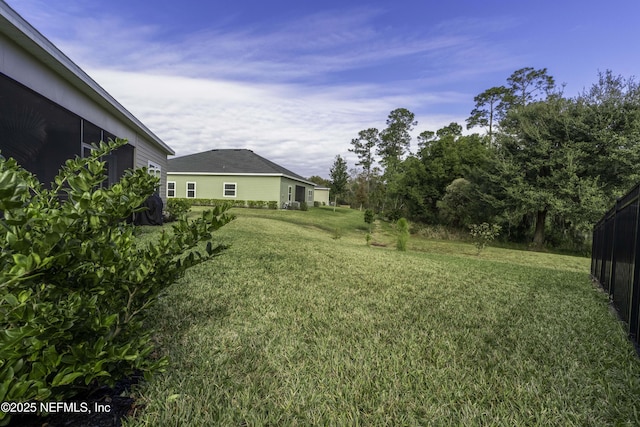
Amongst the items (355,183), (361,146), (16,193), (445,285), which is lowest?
(445,285)

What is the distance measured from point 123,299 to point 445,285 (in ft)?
15.5

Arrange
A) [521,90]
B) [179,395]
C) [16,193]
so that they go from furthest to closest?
1. [521,90]
2. [179,395]
3. [16,193]

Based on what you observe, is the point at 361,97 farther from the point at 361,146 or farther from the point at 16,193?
the point at 361,146

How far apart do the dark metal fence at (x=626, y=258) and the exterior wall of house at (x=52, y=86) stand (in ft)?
17.8

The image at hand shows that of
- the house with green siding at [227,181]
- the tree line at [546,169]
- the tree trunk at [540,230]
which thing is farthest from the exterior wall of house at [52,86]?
the tree trunk at [540,230]

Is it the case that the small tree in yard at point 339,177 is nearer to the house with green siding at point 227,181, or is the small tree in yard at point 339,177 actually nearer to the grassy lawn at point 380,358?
the house with green siding at point 227,181

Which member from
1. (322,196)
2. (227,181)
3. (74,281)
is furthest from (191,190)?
(322,196)

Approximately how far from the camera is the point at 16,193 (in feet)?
3.65

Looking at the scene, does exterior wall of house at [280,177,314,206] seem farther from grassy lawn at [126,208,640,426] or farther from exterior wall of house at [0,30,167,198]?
grassy lawn at [126,208,640,426]

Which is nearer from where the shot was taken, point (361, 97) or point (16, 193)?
point (16, 193)

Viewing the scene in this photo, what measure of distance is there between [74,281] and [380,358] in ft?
6.75

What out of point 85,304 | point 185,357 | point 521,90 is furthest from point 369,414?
point 521,90

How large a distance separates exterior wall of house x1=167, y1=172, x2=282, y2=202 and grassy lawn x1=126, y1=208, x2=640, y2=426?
21.1 metres

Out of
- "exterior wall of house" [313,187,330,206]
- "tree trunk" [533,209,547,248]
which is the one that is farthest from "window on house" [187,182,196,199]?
"exterior wall of house" [313,187,330,206]
